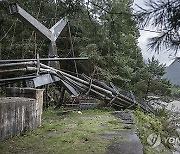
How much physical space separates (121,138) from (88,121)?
2.00m

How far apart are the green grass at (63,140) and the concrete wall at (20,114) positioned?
0.16 m

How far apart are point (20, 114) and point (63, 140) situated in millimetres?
1129

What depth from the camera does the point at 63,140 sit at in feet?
16.8

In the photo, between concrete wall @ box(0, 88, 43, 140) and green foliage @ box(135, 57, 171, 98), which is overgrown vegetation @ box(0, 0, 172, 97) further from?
concrete wall @ box(0, 88, 43, 140)

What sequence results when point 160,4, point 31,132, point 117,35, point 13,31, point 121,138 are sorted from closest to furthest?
point 160,4 → point 117,35 → point 121,138 → point 31,132 → point 13,31

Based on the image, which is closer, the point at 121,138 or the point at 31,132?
the point at 121,138

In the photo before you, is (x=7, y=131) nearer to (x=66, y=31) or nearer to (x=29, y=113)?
(x=29, y=113)

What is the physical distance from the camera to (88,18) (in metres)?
3.76

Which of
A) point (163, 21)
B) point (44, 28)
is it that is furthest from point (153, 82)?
point (163, 21)

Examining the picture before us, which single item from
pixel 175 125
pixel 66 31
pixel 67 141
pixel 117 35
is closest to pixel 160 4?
pixel 117 35

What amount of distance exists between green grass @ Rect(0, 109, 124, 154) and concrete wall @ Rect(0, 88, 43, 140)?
0.53 ft

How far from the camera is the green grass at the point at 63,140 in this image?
179 inches

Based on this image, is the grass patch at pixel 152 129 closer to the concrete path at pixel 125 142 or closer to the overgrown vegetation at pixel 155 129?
the overgrown vegetation at pixel 155 129

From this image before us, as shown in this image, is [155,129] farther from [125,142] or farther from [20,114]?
[20,114]
